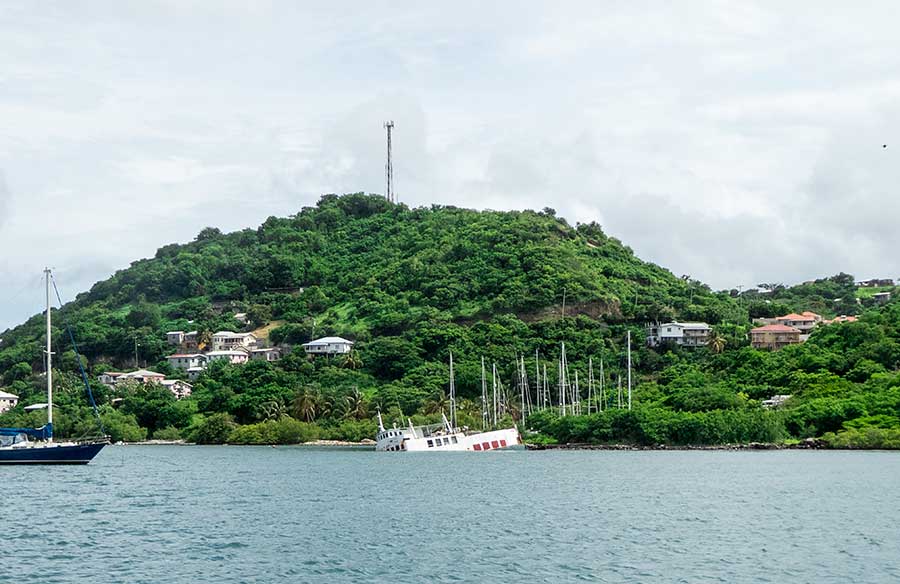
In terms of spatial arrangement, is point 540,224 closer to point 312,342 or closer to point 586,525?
point 312,342

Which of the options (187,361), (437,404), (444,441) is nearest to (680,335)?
(437,404)

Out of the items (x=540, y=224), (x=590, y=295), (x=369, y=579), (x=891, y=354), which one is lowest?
(x=369, y=579)

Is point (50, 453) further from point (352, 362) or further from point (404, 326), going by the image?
point (404, 326)

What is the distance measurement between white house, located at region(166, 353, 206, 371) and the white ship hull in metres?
50.7

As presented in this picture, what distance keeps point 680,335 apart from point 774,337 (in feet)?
33.6

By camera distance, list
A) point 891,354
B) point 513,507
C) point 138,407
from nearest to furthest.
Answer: point 513,507 → point 891,354 → point 138,407

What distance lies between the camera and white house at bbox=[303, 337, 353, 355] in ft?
427

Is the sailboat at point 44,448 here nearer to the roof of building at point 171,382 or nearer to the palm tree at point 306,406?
the palm tree at point 306,406

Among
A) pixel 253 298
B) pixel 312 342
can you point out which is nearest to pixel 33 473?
pixel 312 342

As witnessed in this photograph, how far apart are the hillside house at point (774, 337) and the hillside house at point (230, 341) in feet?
206

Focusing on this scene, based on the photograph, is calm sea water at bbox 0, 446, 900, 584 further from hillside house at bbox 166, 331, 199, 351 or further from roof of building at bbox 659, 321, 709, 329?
hillside house at bbox 166, 331, 199, 351

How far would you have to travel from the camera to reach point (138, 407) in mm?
112812

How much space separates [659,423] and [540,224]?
235 ft

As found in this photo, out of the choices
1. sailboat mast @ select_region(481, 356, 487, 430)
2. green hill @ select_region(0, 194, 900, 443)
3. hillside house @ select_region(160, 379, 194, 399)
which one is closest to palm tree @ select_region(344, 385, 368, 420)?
green hill @ select_region(0, 194, 900, 443)
